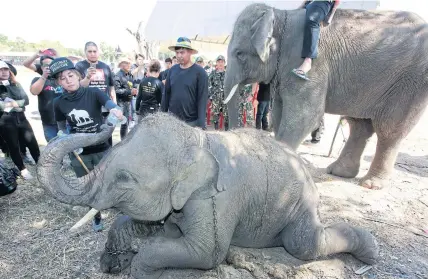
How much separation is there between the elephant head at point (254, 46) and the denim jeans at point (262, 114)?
3882 millimetres

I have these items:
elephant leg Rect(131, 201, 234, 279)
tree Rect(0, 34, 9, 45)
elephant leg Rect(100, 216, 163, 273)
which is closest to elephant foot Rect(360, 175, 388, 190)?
elephant leg Rect(131, 201, 234, 279)

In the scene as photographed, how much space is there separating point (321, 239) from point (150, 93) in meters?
4.11

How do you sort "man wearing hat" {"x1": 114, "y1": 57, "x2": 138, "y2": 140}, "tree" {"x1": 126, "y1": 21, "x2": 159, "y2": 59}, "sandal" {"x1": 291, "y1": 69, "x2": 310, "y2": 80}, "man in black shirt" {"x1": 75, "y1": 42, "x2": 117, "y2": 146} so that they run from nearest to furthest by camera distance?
"sandal" {"x1": 291, "y1": 69, "x2": 310, "y2": 80}
"man in black shirt" {"x1": 75, "y1": 42, "x2": 117, "y2": 146}
"man wearing hat" {"x1": 114, "y1": 57, "x2": 138, "y2": 140}
"tree" {"x1": 126, "y1": 21, "x2": 159, "y2": 59}

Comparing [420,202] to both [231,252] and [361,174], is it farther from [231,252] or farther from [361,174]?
[231,252]

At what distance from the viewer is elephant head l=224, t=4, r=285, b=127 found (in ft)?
→ 11.2

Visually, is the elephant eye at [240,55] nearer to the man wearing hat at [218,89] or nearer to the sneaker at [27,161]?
the man wearing hat at [218,89]

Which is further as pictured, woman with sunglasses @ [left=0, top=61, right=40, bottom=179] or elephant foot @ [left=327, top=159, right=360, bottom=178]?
elephant foot @ [left=327, top=159, right=360, bottom=178]

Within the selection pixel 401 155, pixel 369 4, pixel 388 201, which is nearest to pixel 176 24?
pixel 369 4

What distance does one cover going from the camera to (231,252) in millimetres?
2711

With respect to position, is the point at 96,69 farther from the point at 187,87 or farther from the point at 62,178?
the point at 62,178

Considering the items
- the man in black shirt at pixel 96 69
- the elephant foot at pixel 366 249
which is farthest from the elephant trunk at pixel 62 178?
the man in black shirt at pixel 96 69

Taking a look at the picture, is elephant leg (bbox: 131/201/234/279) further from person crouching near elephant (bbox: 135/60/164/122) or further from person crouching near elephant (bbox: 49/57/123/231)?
person crouching near elephant (bbox: 135/60/164/122)

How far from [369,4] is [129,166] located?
17294 millimetres

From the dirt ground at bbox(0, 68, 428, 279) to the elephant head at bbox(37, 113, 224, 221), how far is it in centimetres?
76
